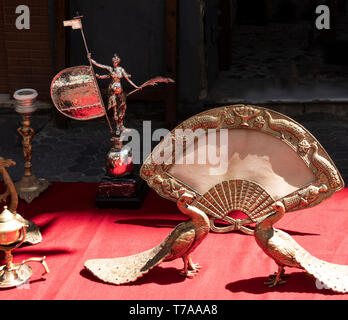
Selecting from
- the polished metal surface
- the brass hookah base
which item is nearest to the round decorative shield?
the brass hookah base

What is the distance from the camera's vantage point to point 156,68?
658 centimetres

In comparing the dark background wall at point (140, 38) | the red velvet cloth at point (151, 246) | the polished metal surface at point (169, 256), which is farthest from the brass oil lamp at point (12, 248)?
the dark background wall at point (140, 38)

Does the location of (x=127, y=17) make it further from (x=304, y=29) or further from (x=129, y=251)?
(x=304, y=29)

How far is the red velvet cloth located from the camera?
337cm

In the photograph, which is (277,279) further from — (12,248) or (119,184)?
(119,184)

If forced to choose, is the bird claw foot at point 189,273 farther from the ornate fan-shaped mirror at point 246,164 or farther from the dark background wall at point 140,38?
the dark background wall at point 140,38

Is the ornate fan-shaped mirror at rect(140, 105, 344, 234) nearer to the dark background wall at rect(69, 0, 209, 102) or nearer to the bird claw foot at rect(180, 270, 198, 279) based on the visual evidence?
the bird claw foot at rect(180, 270, 198, 279)

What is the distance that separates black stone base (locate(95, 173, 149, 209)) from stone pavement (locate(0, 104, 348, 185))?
2.87 ft

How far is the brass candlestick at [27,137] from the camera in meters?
4.59

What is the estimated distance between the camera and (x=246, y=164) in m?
3.88

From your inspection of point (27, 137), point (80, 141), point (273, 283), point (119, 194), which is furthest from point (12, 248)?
point (80, 141)

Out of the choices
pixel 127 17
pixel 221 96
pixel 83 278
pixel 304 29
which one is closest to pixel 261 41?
pixel 304 29
